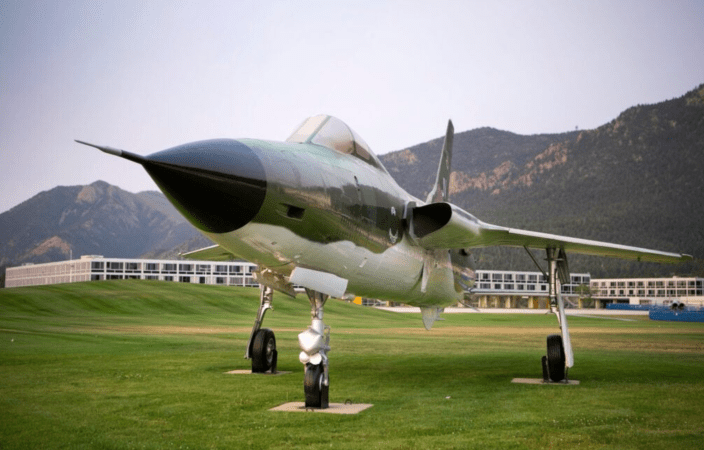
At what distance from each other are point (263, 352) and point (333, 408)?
18.2 ft

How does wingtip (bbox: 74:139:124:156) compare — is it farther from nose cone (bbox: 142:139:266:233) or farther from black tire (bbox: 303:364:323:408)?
black tire (bbox: 303:364:323:408)

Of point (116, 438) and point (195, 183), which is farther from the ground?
point (195, 183)

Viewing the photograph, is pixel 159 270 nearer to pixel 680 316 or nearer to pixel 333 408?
pixel 680 316

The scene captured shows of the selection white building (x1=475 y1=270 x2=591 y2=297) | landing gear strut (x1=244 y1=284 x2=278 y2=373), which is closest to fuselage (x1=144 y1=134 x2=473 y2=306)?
landing gear strut (x1=244 y1=284 x2=278 y2=373)

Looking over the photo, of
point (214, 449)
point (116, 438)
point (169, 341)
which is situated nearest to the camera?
point (214, 449)

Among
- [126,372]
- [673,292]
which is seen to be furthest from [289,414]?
[673,292]

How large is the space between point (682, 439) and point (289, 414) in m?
5.13

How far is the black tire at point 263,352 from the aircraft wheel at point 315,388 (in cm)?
549

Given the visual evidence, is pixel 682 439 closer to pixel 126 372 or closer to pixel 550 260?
pixel 550 260

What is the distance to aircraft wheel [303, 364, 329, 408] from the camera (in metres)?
9.68

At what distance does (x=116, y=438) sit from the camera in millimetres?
7648

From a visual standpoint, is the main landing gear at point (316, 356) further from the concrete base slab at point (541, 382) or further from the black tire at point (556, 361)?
the black tire at point (556, 361)

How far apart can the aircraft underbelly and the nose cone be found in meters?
0.31

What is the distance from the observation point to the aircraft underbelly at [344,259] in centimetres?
866
